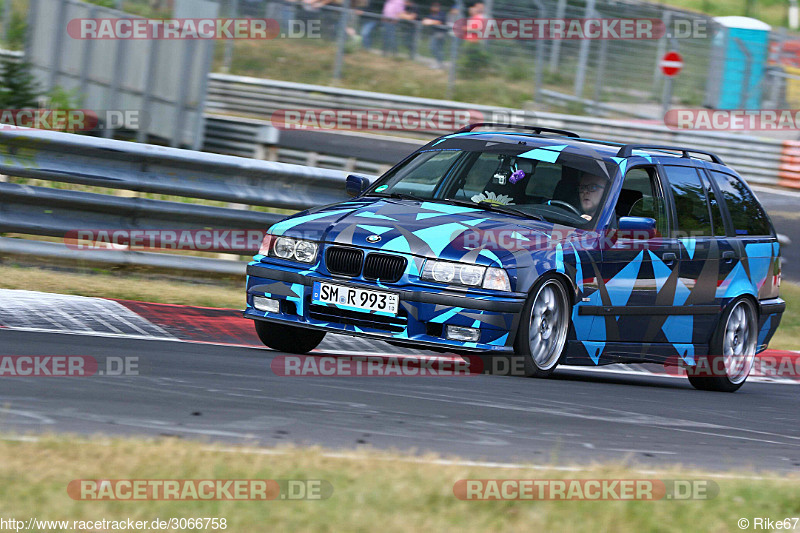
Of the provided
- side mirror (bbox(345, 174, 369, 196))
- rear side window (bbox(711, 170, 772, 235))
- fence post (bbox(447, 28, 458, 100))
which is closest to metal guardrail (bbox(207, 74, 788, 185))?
fence post (bbox(447, 28, 458, 100))

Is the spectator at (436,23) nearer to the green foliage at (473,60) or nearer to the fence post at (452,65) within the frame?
the fence post at (452,65)

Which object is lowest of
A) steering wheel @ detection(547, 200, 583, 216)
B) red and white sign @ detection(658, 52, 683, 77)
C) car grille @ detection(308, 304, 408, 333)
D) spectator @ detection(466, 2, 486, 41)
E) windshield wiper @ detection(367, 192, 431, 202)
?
car grille @ detection(308, 304, 408, 333)

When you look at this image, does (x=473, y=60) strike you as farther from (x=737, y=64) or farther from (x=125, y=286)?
(x=125, y=286)

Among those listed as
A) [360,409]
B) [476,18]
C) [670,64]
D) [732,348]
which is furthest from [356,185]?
[670,64]

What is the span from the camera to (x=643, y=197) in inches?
348

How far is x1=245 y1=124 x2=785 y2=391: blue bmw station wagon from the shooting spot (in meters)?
7.36

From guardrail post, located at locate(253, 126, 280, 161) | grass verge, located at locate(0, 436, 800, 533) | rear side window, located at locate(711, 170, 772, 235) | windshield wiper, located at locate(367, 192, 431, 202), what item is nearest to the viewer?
grass verge, located at locate(0, 436, 800, 533)

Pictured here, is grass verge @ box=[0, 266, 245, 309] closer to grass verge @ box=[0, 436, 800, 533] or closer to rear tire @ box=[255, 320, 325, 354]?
rear tire @ box=[255, 320, 325, 354]

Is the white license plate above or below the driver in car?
below

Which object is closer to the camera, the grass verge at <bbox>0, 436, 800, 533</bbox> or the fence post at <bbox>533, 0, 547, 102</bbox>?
the grass verge at <bbox>0, 436, 800, 533</bbox>

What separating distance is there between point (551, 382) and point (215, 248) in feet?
12.5

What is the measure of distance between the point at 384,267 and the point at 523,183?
4.74 ft

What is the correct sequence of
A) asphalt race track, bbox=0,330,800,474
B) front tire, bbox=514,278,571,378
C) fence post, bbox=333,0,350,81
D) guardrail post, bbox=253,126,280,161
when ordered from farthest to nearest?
fence post, bbox=333,0,350,81 → guardrail post, bbox=253,126,280,161 → front tire, bbox=514,278,571,378 → asphalt race track, bbox=0,330,800,474

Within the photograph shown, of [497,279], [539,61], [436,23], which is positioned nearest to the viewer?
[497,279]
